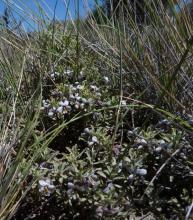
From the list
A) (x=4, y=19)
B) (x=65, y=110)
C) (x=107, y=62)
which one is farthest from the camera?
(x=4, y=19)

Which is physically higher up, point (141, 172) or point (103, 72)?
point (103, 72)

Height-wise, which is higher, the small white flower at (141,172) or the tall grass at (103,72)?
the tall grass at (103,72)

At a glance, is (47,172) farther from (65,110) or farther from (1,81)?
(1,81)

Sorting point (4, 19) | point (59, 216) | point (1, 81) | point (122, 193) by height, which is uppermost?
point (4, 19)

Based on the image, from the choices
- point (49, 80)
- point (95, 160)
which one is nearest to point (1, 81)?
point (49, 80)

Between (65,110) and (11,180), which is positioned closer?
(11,180)

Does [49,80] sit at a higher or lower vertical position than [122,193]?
higher

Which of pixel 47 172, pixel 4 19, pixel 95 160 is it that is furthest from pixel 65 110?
pixel 4 19

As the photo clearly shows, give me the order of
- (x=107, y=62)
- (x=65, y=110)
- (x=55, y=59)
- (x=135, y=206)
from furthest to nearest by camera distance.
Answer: (x=55, y=59) → (x=107, y=62) → (x=65, y=110) → (x=135, y=206)

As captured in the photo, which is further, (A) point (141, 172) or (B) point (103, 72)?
(B) point (103, 72)

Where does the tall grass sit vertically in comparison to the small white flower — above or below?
above
